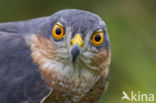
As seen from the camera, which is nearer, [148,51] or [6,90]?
[6,90]

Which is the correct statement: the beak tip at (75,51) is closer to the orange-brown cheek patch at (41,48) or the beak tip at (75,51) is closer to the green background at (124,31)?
the orange-brown cheek patch at (41,48)

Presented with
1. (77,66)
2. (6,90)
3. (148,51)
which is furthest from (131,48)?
(6,90)

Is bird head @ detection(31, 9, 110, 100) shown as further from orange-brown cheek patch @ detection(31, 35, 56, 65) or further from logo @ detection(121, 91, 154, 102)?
logo @ detection(121, 91, 154, 102)

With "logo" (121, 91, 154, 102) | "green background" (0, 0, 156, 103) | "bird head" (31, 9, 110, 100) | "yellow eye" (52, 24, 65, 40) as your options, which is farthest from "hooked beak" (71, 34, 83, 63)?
"green background" (0, 0, 156, 103)

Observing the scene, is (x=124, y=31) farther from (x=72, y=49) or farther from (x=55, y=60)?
(x=72, y=49)

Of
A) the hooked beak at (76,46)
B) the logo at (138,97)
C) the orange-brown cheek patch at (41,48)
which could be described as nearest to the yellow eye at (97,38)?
the hooked beak at (76,46)

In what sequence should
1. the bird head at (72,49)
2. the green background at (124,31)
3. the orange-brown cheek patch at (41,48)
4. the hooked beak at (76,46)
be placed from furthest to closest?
the green background at (124,31), the orange-brown cheek patch at (41,48), the bird head at (72,49), the hooked beak at (76,46)

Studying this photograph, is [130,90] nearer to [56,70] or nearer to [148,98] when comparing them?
[148,98]
